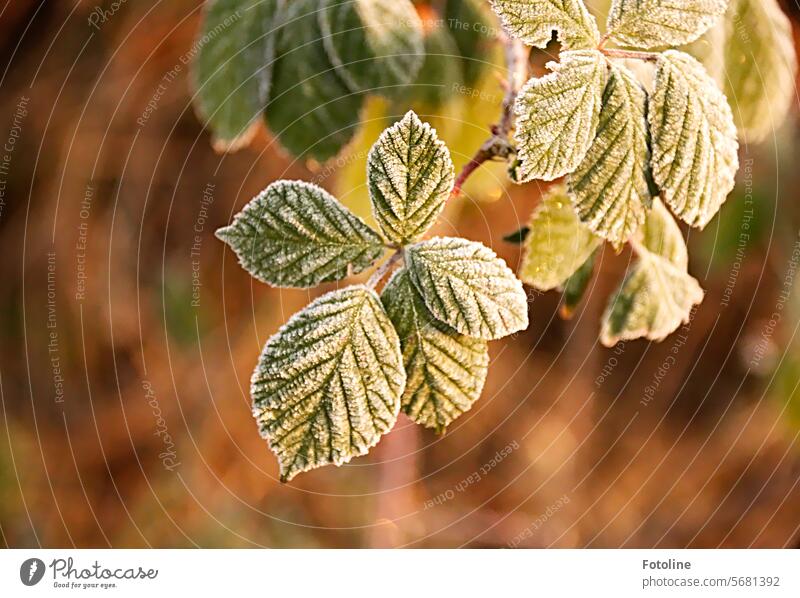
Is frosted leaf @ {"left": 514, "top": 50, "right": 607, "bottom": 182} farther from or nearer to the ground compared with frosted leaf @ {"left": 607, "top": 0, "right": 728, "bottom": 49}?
nearer to the ground

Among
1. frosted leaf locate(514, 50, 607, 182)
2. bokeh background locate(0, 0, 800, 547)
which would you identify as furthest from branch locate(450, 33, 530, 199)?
bokeh background locate(0, 0, 800, 547)


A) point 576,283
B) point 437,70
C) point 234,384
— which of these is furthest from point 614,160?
point 234,384

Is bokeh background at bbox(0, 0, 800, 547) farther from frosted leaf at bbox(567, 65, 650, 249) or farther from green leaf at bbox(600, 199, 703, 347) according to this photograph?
frosted leaf at bbox(567, 65, 650, 249)

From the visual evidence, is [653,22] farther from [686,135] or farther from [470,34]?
[470,34]

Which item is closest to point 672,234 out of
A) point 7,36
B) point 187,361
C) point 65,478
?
point 7,36

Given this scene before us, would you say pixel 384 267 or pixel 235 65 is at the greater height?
pixel 235 65

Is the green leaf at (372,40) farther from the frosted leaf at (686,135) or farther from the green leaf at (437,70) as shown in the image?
the frosted leaf at (686,135)
